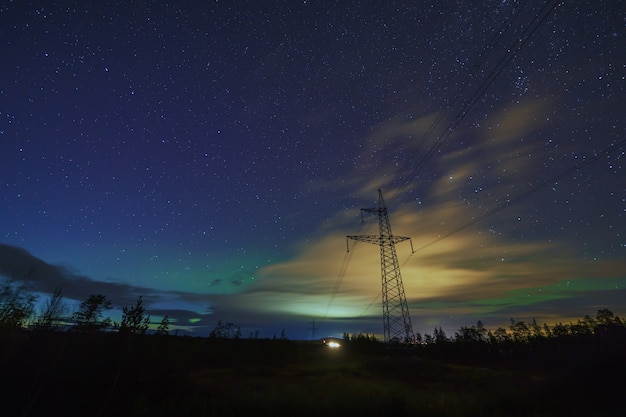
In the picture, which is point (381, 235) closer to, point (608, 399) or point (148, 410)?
point (608, 399)

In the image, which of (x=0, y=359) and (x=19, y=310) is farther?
(x=19, y=310)

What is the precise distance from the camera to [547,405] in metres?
17.5

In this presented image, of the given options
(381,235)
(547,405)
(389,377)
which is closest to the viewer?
(547,405)

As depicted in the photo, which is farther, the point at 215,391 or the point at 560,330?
the point at 560,330

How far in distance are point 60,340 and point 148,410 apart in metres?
8.72

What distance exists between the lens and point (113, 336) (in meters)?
23.1

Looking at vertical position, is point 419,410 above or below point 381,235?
below

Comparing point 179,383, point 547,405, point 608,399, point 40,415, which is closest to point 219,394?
point 179,383

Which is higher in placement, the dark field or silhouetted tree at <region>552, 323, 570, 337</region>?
silhouetted tree at <region>552, 323, 570, 337</region>

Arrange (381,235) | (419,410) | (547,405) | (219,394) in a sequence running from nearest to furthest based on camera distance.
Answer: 1. (419,410)
2. (547,405)
3. (219,394)
4. (381,235)

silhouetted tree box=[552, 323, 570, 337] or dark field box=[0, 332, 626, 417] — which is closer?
dark field box=[0, 332, 626, 417]

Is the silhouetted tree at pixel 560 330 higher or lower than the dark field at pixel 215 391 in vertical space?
higher

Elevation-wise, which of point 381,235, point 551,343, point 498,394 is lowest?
point 498,394

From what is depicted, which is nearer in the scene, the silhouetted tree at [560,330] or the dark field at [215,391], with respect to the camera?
the dark field at [215,391]
